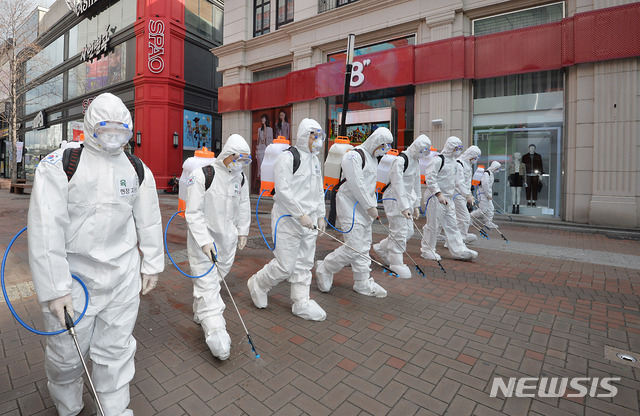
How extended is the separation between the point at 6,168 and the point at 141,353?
53.7m

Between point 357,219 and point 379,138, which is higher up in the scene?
point 379,138

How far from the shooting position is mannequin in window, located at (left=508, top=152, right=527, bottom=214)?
38.4ft

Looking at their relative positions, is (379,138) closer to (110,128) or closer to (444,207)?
(444,207)

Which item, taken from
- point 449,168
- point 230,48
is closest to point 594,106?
point 449,168

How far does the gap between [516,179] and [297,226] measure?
10.8m

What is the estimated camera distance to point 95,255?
2.04m

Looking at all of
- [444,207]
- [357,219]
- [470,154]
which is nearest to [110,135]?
[357,219]

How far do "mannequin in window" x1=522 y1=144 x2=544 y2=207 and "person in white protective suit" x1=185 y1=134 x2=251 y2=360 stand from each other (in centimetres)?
1112

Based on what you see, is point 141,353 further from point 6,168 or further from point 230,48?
point 6,168

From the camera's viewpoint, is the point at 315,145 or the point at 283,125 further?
the point at 283,125

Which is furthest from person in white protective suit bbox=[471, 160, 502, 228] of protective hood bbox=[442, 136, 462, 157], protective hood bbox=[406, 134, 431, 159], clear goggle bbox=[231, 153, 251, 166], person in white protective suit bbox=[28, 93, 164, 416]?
person in white protective suit bbox=[28, 93, 164, 416]

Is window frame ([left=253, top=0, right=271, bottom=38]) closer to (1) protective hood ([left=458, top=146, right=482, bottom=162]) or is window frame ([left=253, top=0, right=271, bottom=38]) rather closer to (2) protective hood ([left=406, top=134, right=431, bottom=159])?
(1) protective hood ([left=458, top=146, right=482, bottom=162])

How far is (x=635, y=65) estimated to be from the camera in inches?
361

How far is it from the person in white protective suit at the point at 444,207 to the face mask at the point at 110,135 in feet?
17.1
